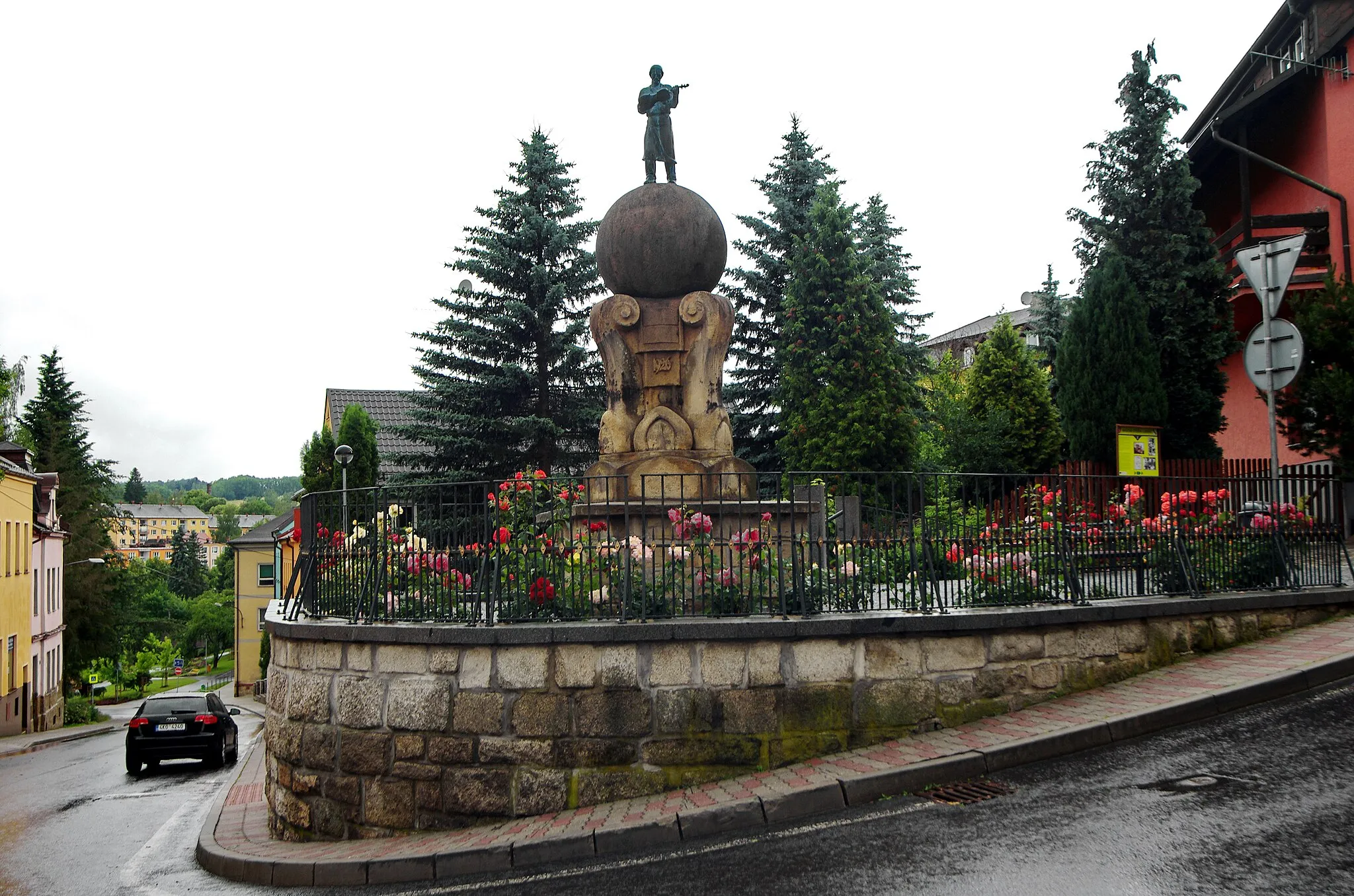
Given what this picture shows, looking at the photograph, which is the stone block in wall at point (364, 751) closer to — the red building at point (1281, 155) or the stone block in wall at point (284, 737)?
the stone block in wall at point (284, 737)

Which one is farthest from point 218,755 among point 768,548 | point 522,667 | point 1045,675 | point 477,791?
point 1045,675

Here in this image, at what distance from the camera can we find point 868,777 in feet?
22.1

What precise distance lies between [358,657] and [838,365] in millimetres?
18251

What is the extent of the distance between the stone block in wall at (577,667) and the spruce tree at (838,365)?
695 inches

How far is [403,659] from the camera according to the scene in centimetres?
780

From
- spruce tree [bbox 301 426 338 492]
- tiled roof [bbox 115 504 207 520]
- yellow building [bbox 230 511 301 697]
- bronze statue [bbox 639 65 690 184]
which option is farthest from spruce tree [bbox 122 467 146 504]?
bronze statue [bbox 639 65 690 184]

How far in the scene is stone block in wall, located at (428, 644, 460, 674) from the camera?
763 centimetres

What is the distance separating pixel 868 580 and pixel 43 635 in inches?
1576

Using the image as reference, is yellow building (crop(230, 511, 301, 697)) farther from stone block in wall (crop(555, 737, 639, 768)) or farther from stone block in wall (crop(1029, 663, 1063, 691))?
stone block in wall (crop(1029, 663, 1063, 691))

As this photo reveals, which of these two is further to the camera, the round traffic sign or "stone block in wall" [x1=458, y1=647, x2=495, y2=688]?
the round traffic sign

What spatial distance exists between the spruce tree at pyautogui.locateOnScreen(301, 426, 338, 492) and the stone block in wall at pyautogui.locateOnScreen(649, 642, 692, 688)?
25425 millimetres

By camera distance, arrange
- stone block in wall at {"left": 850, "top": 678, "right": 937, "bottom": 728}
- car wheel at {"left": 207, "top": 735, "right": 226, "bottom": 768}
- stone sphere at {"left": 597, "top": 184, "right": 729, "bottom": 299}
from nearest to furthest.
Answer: stone block in wall at {"left": 850, "top": 678, "right": 937, "bottom": 728}, stone sphere at {"left": 597, "top": 184, "right": 729, "bottom": 299}, car wheel at {"left": 207, "top": 735, "right": 226, "bottom": 768}

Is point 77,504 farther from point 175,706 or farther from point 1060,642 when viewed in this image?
point 1060,642

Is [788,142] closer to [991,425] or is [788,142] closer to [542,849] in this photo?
[991,425]
